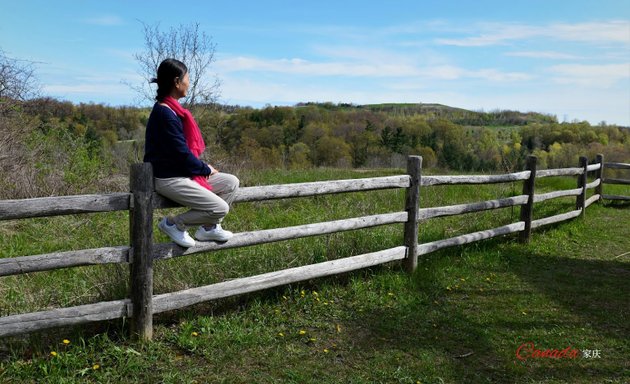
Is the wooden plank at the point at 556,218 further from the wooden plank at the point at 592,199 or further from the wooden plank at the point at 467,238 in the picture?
the wooden plank at the point at 592,199

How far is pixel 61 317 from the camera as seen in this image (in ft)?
12.4

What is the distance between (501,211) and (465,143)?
88.1m

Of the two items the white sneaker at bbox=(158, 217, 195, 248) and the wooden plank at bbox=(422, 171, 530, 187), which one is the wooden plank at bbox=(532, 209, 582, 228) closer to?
the wooden plank at bbox=(422, 171, 530, 187)

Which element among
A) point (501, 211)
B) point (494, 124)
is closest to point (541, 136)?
point (494, 124)

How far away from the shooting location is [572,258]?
787cm

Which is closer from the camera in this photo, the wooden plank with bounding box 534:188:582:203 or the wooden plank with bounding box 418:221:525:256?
the wooden plank with bounding box 418:221:525:256

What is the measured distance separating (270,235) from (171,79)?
1708 mm

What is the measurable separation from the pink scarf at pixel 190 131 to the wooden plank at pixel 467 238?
3.24 m

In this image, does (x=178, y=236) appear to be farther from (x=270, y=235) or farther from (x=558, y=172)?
(x=558, y=172)

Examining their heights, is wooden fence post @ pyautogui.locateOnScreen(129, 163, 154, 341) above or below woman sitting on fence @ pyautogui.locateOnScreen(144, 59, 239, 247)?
below

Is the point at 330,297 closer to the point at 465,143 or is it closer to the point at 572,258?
the point at 572,258

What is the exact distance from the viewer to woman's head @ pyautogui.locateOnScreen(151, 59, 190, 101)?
158 inches

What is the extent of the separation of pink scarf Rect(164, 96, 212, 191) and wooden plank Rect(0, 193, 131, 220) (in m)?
0.59

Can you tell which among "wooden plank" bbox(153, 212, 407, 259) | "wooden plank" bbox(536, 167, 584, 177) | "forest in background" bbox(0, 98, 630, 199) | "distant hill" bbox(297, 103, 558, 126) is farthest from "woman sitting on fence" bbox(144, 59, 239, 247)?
"distant hill" bbox(297, 103, 558, 126)
